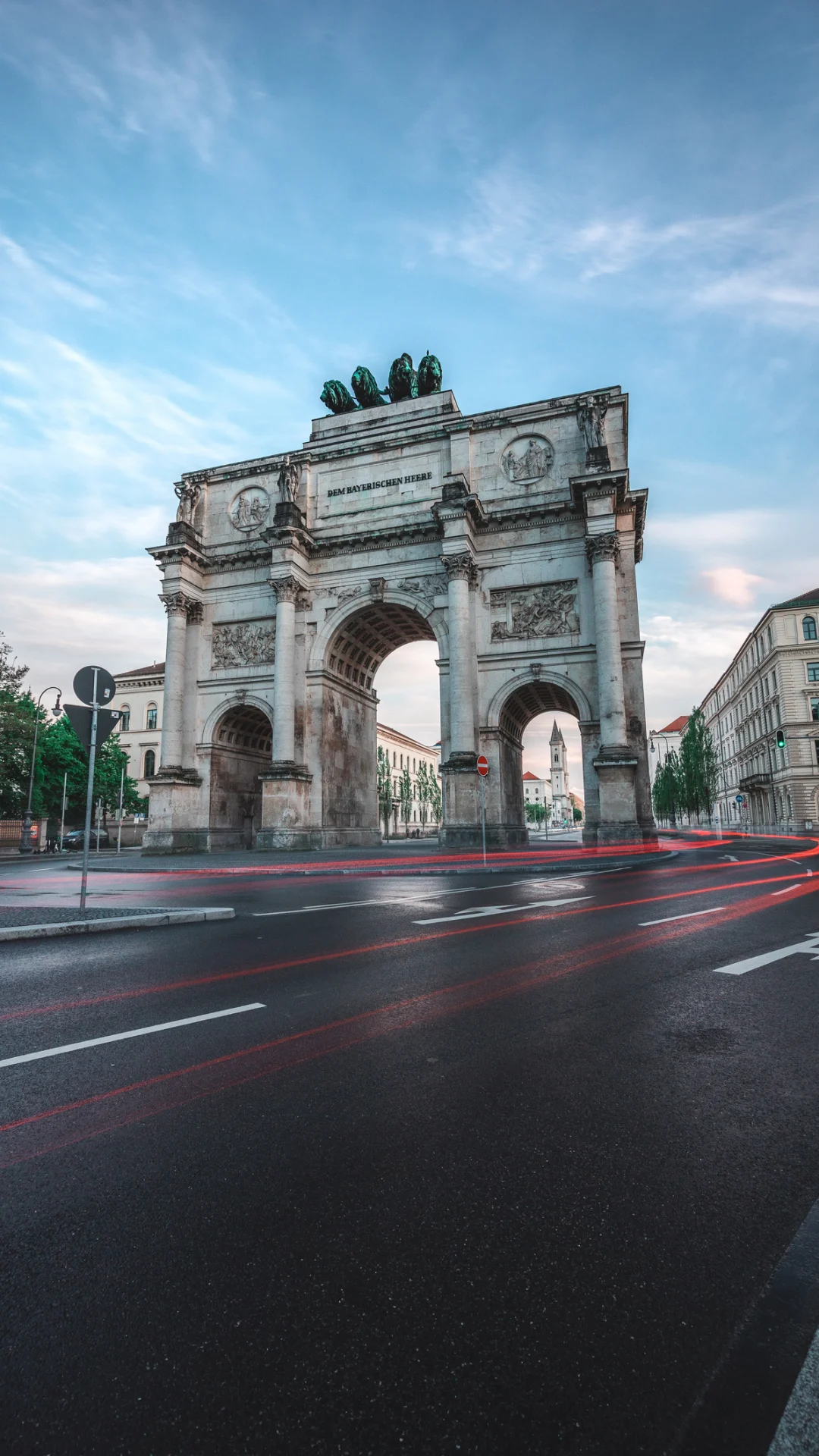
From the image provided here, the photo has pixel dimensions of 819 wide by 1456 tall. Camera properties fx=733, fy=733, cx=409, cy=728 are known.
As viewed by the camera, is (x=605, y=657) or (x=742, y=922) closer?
(x=742, y=922)

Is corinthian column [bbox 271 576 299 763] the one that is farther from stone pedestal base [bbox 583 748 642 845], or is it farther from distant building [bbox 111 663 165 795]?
distant building [bbox 111 663 165 795]

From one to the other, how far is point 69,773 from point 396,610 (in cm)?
3207

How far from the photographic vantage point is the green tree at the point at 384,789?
84.8 meters

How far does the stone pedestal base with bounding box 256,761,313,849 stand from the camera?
29.1 metres

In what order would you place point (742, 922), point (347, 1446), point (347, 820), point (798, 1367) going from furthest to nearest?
point (347, 820) < point (742, 922) < point (798, 1367) < point (347, 1446)

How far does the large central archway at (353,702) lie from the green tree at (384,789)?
45134 mm

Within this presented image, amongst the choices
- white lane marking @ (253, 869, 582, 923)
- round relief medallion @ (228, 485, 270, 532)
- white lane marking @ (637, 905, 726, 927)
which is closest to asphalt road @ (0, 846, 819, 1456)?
white lane marking @ (637, 905, 726, 927)

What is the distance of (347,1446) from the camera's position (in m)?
1.36

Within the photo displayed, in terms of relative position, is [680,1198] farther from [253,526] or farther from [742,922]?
[253,526]

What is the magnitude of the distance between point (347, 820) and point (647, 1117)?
1221 inches

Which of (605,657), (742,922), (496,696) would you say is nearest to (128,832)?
(496,696)

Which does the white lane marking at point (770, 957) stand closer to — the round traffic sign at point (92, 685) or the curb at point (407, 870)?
the round traffic sign at point (92, 685)

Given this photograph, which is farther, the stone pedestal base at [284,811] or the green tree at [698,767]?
the green tree at [698,767]

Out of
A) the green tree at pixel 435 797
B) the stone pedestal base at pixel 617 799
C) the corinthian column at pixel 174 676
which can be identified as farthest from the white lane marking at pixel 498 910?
the green tree at pixel 435 797
